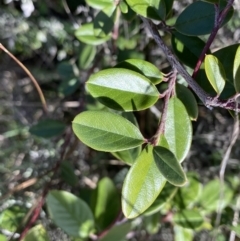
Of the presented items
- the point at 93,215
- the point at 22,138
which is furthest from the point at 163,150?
the point at 22,138

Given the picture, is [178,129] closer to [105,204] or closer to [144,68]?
[144,68]

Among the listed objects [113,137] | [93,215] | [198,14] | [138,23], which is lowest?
[93,215]

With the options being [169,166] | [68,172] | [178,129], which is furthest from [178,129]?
[68,172]

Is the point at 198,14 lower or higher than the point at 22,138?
higher

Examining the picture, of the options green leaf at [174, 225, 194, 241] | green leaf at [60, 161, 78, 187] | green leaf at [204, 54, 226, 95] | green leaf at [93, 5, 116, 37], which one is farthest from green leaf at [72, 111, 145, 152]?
green leaf at [174, 225, 194, 241]

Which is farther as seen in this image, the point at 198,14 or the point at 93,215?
the point at 93,215

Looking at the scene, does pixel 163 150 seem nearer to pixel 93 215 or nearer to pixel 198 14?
pixel 198 14

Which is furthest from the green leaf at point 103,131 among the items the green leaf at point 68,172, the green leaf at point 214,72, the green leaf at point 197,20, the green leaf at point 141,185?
the green leaf at point 68,172

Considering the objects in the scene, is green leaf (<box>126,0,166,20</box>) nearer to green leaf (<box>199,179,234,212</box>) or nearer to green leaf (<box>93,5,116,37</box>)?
green leaf (<box>93,5,116,37</box>)
